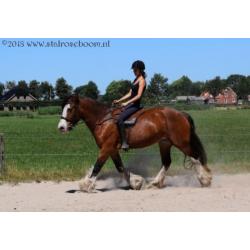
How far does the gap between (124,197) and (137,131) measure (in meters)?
1.36

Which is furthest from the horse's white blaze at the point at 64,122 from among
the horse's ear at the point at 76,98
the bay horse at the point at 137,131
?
the horse's ear at the point at 76,98

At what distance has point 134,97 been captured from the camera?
8594 millimetres

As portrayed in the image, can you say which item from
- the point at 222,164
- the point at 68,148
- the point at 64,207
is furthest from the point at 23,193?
the point at 68,148

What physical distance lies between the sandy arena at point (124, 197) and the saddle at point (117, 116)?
3.95 feet

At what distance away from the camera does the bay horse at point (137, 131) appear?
8508mm

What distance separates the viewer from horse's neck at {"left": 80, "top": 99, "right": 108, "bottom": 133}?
8.70 m

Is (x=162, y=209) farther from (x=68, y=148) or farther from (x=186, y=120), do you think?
(x=68, y=148)

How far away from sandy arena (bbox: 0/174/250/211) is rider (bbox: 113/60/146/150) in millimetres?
1073

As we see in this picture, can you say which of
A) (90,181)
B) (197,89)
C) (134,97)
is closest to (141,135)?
(134,97)

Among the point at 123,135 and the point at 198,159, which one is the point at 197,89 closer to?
the point at 198,159

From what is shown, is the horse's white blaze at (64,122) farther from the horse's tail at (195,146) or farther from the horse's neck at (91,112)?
the horse's tail at (195,146)

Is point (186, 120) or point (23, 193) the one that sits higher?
point (186, 120)

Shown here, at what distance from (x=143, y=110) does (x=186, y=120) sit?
817 millimetres

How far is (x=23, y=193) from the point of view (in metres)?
8.45
